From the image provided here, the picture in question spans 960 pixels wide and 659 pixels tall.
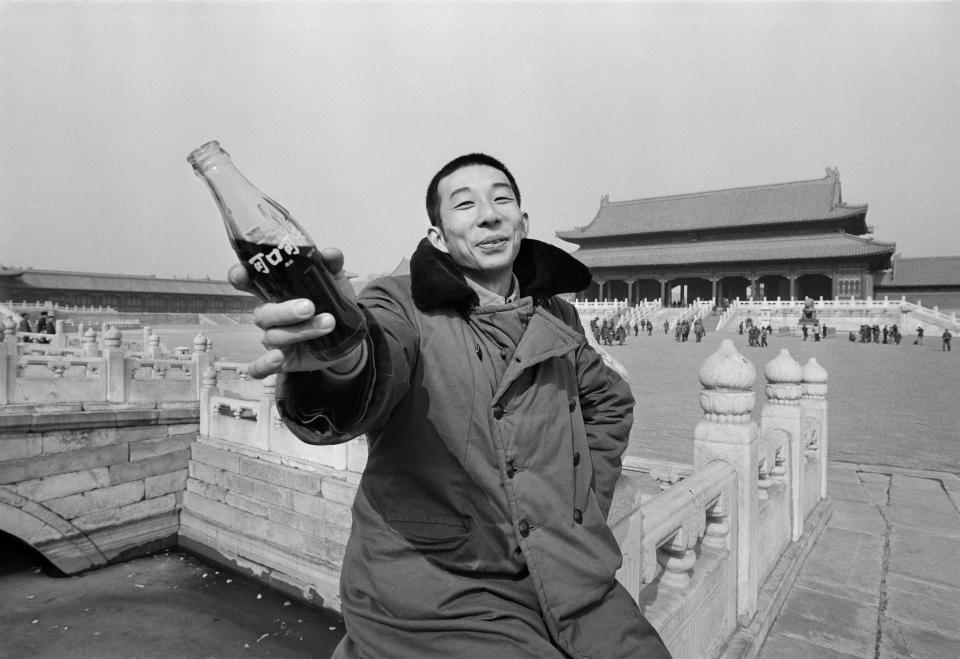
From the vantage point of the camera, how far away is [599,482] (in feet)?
5.09

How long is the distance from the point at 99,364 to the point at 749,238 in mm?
35583

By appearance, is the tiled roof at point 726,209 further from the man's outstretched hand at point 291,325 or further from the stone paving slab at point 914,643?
the man's outstretched hand at point 291,325

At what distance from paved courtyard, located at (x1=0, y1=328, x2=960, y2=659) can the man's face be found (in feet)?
8.77

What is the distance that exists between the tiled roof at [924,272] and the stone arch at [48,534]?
40.0 meters

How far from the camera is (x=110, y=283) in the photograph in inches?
1487

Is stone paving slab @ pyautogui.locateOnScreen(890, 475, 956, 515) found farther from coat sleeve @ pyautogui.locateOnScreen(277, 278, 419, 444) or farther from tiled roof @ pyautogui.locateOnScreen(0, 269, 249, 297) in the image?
tiled roof @ pyautogui.locateOnScreen(0, 269, 249, 297)

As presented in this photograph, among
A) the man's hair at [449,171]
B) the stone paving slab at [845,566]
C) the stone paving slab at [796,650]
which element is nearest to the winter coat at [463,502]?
the man's hair at [449,171]

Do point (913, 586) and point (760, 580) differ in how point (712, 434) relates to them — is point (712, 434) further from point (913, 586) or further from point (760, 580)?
point (913, 586)

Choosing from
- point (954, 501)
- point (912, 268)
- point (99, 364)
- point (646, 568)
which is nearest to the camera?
point (646, 568)

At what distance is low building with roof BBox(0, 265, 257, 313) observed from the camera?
34.8 m

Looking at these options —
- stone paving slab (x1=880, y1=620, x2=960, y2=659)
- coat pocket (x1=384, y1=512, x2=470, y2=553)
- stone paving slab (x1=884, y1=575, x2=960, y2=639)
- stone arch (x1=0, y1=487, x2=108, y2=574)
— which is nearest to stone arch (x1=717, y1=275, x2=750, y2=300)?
stone paving slab (x1=884, y1=575, x2=960, y2=639)

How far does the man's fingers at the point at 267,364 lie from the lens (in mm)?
839

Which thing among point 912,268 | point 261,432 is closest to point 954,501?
point 261,432

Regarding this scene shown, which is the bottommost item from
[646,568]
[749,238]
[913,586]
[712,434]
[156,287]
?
[913,586]
